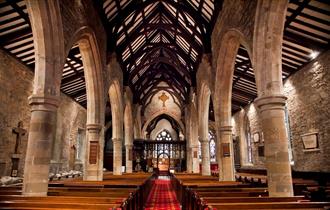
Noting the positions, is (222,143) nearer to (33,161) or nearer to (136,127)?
(33,161)

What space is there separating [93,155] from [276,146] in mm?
6765

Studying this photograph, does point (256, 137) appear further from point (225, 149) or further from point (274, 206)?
point (274, 206)

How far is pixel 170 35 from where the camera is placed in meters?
16.1

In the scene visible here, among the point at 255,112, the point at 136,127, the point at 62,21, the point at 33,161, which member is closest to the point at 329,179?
the point at 255,112

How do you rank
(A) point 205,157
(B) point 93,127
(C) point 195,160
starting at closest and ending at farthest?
(B) point 93,127 < (A) point 205,157 < (C) point 195,160

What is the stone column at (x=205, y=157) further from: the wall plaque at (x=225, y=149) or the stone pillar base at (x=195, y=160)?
the wall plaque at (x=225, y=149)

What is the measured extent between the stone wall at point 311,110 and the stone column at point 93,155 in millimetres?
8403

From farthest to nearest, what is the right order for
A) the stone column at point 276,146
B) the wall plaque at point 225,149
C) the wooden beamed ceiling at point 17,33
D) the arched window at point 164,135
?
the arched window at point 164,135 → the wall plaque at point 225,149 → the wooden beamed ceiling at point 17,33 → the stone column at point 276,146

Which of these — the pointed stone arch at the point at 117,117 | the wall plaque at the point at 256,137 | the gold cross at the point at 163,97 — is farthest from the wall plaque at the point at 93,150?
the gold cross at the point at 163,97

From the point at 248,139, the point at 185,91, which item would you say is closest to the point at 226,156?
the point at 248,139

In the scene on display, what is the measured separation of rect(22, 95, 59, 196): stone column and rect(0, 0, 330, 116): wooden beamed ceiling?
12.6 feet

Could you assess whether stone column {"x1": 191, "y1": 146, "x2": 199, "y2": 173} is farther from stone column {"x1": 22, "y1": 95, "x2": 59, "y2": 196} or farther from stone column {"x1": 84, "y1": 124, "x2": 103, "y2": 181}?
stone column {"x1": 22, "y1": 95, "x2": 59, "y2": 196}

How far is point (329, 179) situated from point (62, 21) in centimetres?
974

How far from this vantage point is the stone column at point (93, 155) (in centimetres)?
941
